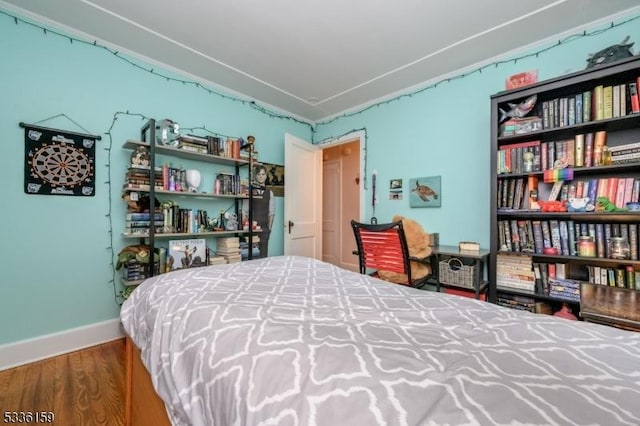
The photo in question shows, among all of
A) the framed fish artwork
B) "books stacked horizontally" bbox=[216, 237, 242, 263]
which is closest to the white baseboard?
"books stacked horizontally" bbox=[216, 237, 242, 263]

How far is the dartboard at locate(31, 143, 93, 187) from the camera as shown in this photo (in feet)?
6.40

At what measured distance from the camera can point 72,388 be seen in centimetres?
162

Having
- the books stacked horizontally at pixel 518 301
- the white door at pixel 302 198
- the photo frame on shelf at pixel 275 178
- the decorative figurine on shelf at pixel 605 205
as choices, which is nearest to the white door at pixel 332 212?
the white door at pixel 302 198

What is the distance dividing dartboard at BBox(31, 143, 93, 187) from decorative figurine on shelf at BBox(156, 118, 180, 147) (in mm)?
575

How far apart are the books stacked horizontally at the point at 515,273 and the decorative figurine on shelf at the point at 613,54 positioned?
1.39 m

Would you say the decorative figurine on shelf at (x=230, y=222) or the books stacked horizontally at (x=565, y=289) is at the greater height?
the decorative figurine on shelf at (x=230, y=222)

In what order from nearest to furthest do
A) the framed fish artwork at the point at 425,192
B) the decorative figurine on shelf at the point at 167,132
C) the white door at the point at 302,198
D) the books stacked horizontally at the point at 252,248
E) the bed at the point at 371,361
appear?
the bed at the point at 371,361 < the decorative figurine on shelf at the point at 167,132 < the framed fish artwork at the point at 425,192 < the books stacked horizontally at the point at 252,248 < the white door at the point at 302,198

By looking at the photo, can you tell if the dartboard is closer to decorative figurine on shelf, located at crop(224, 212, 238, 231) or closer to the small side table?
decorative figurine on shelf, located at crop(224, 212, 238, 231)

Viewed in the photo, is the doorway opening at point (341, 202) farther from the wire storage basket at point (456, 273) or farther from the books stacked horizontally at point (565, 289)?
the books stacked horizontally at point (565, 289)

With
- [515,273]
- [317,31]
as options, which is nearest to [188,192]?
[317,31]

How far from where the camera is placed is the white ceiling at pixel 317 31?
182 cm

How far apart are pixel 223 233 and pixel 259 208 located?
20.9 inches

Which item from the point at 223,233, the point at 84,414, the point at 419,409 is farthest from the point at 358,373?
the point at 223,233

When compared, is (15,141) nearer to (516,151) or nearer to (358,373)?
(358,373)
